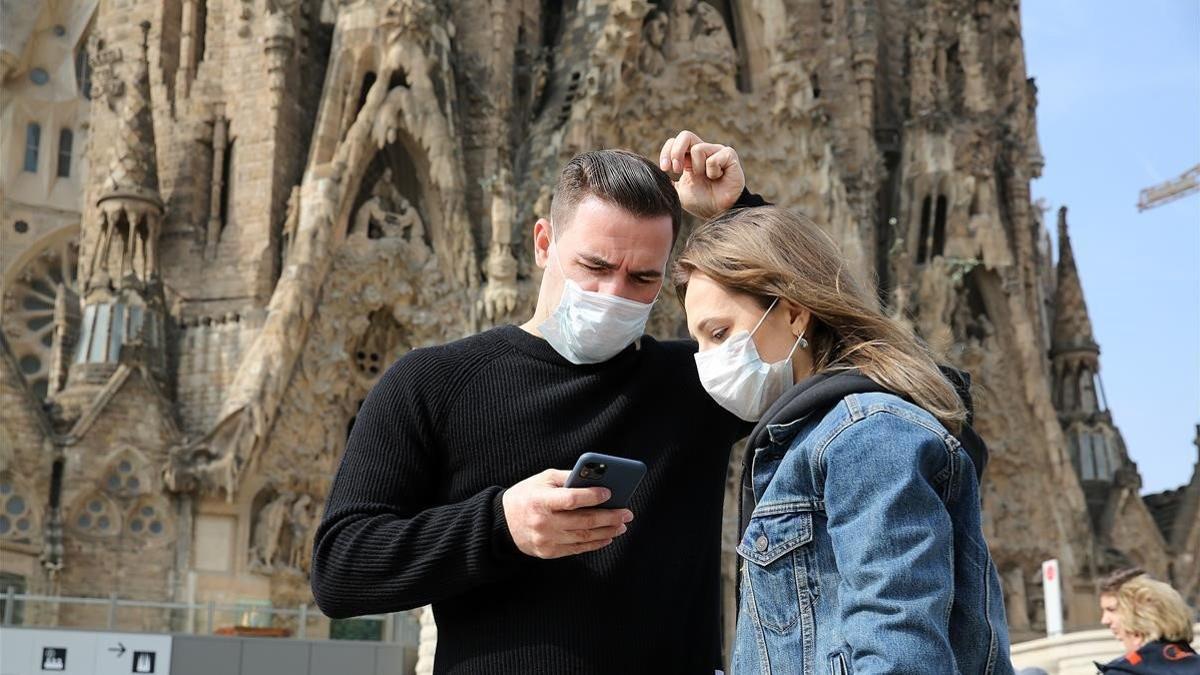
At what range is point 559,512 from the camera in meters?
2.36

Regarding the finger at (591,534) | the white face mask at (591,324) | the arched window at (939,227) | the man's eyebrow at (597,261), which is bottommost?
the finger at (591,534)

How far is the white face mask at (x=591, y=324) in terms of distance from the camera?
2.78 meters

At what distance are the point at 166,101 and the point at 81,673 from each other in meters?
10.8

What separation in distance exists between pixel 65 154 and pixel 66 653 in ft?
40.8

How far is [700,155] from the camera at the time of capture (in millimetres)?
3082

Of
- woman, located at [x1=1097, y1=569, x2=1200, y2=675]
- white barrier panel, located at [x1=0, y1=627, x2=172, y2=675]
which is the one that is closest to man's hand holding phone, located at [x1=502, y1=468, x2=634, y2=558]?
woman, located at [x1=1097, y1=569, x2=1200, y2=675]

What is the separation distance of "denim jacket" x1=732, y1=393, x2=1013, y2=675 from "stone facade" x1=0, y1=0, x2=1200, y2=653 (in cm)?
1388

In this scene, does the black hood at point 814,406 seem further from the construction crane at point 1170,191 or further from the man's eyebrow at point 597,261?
the construction crane at point 1170,191

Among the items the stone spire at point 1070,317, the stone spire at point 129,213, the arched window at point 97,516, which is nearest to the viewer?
the arched window at point 97,516

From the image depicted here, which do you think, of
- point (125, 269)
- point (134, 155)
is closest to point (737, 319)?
point (125, 269)

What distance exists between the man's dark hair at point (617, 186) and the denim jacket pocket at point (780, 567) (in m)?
0.71

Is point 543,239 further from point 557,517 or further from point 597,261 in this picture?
point 557,517

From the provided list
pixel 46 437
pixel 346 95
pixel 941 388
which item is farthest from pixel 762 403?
pixel 346 95

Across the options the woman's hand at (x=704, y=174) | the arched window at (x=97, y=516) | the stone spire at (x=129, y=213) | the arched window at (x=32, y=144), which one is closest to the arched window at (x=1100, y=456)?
the stone spire at (x=129, y=213)
